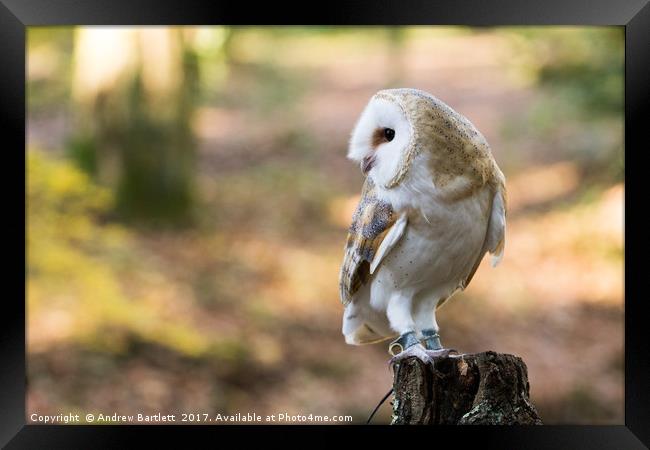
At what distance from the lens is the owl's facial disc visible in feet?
6.63

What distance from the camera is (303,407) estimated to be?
5.45 m

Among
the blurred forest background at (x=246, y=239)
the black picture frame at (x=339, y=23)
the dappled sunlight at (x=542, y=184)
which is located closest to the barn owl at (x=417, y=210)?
the black picture frame at (x=339, y=23)

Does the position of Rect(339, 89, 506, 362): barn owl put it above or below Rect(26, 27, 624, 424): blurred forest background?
below

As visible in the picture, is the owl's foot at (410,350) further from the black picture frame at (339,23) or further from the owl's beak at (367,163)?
the owl's beak at (367,163)

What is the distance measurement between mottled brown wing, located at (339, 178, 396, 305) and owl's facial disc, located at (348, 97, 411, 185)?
8cm

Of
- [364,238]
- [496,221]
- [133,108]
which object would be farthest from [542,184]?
[364,238]

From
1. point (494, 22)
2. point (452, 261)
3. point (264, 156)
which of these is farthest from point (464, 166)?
point (264, 156)

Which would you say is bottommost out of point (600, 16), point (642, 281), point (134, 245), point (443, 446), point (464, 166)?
point (443, 446)

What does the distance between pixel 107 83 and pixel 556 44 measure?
12.7 feet

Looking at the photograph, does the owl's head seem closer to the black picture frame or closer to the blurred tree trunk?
the black picture frame

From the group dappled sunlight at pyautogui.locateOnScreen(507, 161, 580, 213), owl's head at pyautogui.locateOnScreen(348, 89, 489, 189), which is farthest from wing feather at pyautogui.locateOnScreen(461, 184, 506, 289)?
dappled sunlight at pyautogui.locateOnScreen(507, 161, 580, 213)

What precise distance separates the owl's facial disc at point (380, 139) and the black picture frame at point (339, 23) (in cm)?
39

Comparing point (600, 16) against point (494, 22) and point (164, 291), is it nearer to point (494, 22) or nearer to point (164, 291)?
point (494, 22)

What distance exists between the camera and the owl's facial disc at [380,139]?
2.02m
